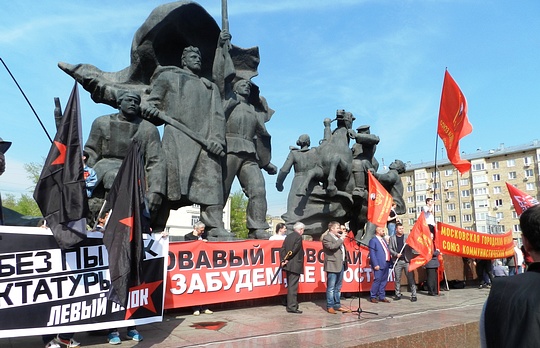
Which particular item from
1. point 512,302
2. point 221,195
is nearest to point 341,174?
point 221,195

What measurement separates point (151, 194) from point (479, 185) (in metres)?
71.6

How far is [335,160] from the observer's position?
11445 mm

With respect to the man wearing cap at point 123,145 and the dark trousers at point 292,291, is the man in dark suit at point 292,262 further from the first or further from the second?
the man wearing cap at point 123,145

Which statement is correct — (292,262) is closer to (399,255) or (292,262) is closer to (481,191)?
(399,255)

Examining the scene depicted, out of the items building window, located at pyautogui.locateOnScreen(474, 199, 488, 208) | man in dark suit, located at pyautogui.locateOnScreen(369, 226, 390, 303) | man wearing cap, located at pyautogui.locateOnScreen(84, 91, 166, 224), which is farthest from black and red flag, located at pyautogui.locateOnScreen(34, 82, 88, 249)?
building window, located at pyautogui.locateOnScreen(474, 199, 488, 208)

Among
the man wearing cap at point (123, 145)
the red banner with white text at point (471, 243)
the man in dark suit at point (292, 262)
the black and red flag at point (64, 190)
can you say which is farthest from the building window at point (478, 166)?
the black and red flag at point (64, 190)

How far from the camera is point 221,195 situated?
27.5 feet

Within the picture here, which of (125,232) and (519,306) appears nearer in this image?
(519,306)

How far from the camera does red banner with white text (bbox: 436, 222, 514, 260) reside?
1078 cm

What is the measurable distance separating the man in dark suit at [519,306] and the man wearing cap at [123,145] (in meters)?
6.12

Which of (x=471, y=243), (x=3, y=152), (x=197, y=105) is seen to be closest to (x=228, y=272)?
(x=197, y=105)

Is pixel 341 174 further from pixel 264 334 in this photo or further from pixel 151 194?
pixel 264 334

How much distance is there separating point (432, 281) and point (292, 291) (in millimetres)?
4159

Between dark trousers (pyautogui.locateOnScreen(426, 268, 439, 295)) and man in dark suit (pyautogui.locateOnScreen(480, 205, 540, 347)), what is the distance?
8576mm
